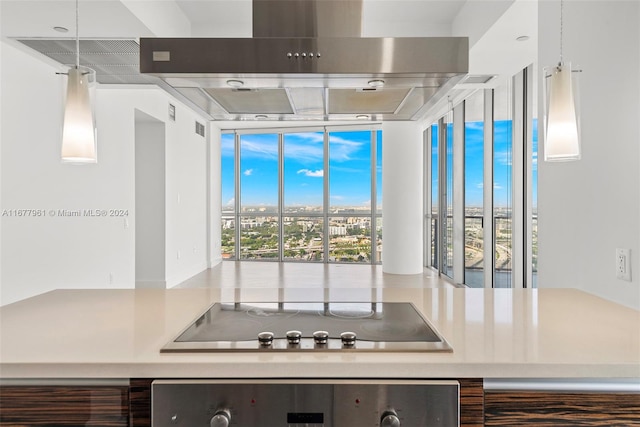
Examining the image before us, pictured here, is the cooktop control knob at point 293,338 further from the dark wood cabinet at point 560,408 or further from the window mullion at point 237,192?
the window mullion at point 237,192

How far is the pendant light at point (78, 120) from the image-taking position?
5.23 feet

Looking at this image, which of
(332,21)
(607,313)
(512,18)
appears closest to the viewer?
(607,313)

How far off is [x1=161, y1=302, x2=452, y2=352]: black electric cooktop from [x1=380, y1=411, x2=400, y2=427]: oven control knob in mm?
153

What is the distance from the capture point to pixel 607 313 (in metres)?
1.51

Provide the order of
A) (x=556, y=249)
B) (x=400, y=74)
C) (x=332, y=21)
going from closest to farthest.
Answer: (x=400, y=74), (x=332, y=21), (x=556, y=249)

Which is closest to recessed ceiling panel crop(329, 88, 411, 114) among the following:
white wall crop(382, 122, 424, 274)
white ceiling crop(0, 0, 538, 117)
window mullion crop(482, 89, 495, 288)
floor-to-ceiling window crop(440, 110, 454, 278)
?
white ceiling crop(0, 0, 538, 117)

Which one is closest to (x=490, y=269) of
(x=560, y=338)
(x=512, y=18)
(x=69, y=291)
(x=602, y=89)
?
(x=512, y=18)

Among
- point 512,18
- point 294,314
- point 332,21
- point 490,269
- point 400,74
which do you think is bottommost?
point 490,269

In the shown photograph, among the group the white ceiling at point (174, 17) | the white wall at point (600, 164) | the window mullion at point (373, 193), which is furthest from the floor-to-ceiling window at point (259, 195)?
the white wall at point (600, 164)

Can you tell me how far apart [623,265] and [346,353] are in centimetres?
132

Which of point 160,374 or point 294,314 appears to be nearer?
point 160,374

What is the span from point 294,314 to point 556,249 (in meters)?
1.54

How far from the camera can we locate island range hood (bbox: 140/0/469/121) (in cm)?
133

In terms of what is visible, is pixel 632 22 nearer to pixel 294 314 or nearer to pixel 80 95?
pixel 294 314
